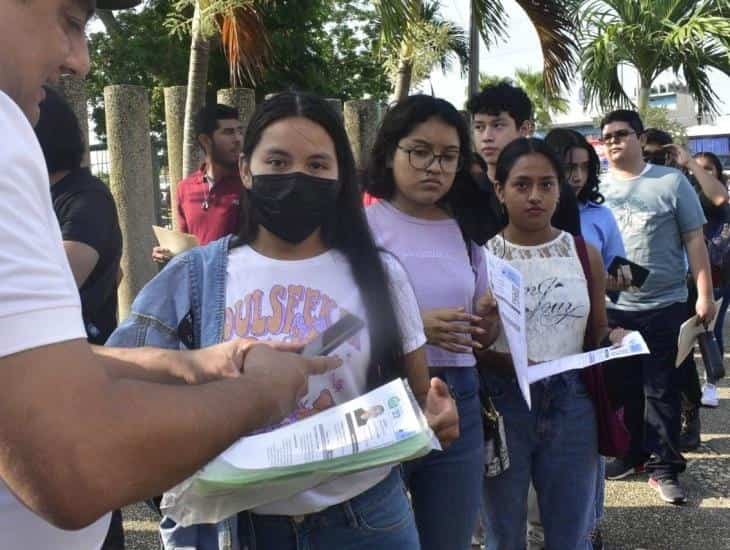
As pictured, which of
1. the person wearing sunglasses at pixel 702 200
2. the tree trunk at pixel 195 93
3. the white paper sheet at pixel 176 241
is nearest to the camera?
the white paper sheet at pixel 176 241

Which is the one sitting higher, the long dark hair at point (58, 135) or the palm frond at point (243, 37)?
the palm frond at point (243, 37)

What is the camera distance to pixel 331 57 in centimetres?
2430

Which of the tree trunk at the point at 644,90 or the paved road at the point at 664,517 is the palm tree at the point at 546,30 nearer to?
the tree trunk at the point at 644,90

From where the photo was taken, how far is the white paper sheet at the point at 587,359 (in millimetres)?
2436

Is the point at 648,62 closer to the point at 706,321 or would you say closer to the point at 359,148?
the point at 359,148

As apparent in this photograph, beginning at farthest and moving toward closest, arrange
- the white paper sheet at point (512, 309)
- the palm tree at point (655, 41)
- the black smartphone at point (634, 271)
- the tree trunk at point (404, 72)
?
the palm tree at point (655, 41) → the tree trunk at point (404, 72) → the black smartphone at point (634, 271) → the white paper sheet at point (512, 309)

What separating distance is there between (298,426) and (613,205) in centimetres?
350

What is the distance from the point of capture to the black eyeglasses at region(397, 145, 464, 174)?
2.61 meters

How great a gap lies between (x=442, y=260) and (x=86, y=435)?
189 cm

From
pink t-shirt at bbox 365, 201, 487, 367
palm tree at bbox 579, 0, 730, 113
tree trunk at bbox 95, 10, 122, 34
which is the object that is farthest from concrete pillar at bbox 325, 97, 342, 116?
tree trunk at bbox 95, 10, 122, 34

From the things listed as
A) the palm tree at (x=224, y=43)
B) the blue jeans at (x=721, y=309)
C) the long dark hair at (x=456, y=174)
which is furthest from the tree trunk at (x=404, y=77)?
the long dark hair at (x=456, y=174)

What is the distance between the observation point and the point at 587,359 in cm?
248

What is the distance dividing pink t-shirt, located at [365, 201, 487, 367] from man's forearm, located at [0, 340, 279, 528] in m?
1.68

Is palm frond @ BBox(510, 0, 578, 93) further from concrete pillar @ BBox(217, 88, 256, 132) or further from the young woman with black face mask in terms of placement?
the young woman with black face mask
